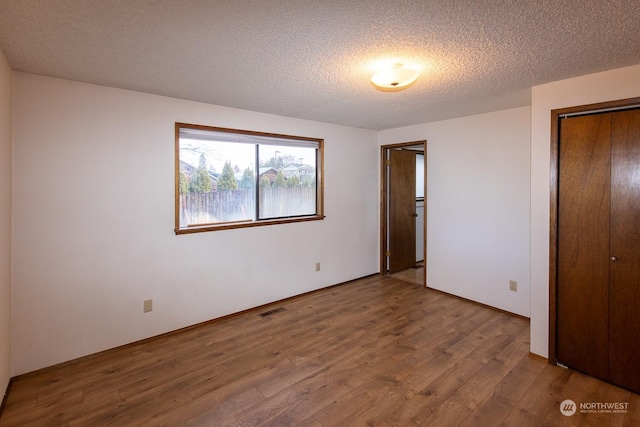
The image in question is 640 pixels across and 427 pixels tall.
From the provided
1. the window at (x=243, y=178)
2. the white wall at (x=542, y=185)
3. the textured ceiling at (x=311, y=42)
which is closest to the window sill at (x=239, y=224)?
the window at (x=243, y=178)

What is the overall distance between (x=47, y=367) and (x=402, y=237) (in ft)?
15.1

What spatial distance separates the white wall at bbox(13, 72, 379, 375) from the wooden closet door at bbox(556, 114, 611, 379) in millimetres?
2878

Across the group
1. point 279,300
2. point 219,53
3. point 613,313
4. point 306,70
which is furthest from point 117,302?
point 613,313

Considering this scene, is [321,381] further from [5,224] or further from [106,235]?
[5,224]

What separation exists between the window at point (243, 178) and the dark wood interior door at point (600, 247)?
2678 millimetres

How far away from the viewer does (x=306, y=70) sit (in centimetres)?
233

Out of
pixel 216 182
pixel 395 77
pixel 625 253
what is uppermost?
pixel 395 77

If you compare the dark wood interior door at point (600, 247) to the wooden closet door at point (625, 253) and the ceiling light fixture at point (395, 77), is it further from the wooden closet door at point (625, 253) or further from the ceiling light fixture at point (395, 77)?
the ceiling light fixture at point (395, 77)

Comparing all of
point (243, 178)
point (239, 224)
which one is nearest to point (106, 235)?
point (239, 224)

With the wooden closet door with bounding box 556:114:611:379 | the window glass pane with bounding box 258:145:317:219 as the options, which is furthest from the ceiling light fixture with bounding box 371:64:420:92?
the window glass pane with bounding box 258:145:317:219

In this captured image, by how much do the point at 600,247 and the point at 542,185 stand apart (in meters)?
0.61

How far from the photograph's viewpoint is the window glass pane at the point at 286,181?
3.81 metres

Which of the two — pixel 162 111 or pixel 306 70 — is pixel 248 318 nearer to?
pixel 162 111

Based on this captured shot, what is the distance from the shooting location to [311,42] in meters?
1.88
